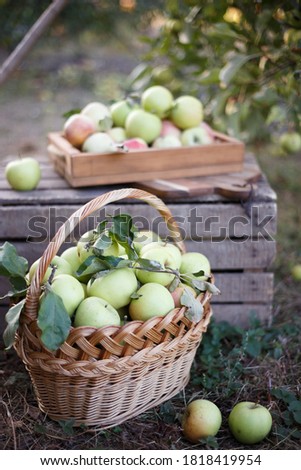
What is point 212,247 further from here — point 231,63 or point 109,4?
point 109,4

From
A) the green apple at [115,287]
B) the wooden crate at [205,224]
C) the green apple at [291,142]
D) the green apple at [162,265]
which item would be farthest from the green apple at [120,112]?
the green apple at [291,142]

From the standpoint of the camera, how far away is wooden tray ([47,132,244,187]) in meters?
2.32

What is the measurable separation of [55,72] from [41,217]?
19.7ft

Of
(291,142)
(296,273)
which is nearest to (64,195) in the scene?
(296,273)

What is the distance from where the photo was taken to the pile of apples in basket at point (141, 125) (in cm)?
244

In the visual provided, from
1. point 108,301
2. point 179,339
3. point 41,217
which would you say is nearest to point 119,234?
point 108,301

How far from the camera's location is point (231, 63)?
2.79 m

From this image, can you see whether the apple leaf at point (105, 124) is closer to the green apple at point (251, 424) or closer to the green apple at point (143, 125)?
the green apple at point (143, 125)

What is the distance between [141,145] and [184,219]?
363 mm

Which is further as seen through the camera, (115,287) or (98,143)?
(98,143)

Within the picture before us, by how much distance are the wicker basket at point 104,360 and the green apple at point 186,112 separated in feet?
2.49

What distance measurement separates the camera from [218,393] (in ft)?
6.64

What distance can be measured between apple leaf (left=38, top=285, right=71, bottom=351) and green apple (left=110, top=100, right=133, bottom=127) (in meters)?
→ 1.17

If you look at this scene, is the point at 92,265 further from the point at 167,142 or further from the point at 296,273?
the point at 296,273
